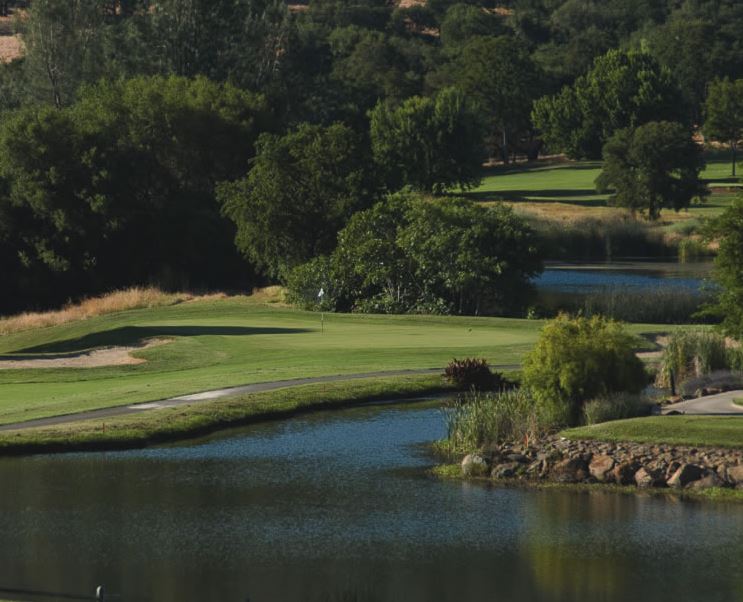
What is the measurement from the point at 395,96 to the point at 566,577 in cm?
15395

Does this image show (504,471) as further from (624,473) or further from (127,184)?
(127,184)

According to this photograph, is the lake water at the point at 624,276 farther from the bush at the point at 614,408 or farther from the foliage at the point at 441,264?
the bush at the point at 614,408

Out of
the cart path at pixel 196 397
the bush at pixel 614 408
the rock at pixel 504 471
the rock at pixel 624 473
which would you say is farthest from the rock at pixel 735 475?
the cart path at pixel 196 397

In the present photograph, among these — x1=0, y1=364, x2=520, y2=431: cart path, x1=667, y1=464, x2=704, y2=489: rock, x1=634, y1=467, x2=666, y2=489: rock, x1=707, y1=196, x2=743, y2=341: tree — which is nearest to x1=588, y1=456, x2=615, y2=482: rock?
x1=634, y1=467, x2=666, y2=489: rock

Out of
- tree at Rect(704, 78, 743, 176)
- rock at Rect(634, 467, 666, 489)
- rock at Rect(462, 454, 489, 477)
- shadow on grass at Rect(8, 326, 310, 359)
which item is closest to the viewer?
rock at Rect(634, 467, 666, 489)

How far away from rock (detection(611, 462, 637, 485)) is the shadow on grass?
31308 millimetres

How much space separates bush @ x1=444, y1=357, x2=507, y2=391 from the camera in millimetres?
49312

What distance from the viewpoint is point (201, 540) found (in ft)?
94.4

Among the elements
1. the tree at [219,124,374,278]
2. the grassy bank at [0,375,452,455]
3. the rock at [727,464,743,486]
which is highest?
the tree at [219,124,374,278]

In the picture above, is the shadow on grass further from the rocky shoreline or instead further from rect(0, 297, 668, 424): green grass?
the rocky shoreline

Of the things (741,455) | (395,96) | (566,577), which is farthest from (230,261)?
(395,96)

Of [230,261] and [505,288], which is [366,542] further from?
[230,261]

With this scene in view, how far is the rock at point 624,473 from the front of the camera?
3403cm

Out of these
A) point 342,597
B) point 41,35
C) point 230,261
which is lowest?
point 342,597
